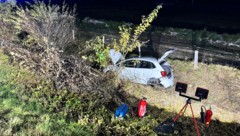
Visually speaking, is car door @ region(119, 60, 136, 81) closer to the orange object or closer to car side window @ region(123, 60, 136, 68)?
car side window @ region(123, 60, 136, 68)

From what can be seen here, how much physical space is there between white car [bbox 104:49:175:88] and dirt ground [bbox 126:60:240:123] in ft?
1.41

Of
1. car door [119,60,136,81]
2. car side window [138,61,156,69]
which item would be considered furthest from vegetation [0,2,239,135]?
car side window [138,61,156,69]

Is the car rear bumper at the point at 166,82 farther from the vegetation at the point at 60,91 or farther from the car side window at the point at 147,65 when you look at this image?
the car side window at the point at 147,65

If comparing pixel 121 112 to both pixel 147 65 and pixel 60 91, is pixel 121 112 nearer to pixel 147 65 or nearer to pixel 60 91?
pixel 147 65

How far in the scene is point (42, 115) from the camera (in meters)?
11.0

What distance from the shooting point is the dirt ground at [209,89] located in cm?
1244

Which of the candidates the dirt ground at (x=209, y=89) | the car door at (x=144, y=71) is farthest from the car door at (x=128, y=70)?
the dirt ground at (x=209, y=89)

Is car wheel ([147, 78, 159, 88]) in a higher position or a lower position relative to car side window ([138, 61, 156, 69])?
lower

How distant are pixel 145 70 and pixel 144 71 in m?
0.07

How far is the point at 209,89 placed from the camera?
1347cm

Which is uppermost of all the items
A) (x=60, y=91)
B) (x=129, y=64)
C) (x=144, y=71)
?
(x=129, y=64)

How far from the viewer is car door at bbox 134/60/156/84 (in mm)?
13642

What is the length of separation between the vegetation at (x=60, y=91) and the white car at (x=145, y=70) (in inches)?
17.6

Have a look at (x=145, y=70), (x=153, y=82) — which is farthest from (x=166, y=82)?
(x=145, y=70)
